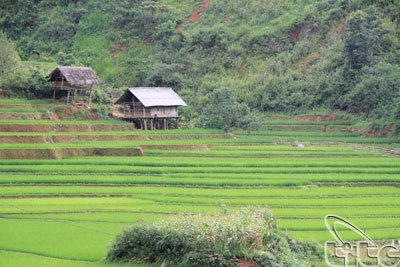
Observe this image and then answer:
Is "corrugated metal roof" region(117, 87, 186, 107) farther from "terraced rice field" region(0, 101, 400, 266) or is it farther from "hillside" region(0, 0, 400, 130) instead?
"terraced rice field" region(0, 101, 400, 266)

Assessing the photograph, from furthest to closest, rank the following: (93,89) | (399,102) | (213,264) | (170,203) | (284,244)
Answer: (93,89) < (399,102) < (170,203) < (284,244) < (213,264)

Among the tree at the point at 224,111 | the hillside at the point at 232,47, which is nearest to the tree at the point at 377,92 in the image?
the hillside at the point at 232,47

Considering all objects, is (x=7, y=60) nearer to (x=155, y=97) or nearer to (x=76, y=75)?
(x=76, y=75)

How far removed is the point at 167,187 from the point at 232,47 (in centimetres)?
2972

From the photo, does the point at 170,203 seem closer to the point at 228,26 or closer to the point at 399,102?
the point at 399,102

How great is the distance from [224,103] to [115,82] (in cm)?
1356

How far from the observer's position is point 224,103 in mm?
37906

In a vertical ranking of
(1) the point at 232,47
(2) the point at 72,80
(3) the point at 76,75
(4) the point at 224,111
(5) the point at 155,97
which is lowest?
(4) the point at 224,111

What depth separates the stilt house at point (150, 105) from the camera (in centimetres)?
3746

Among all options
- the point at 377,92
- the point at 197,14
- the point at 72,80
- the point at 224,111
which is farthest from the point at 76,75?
the point at 197,14

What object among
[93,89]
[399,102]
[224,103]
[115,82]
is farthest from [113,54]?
[399,102]

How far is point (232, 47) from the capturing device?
50125 millimetres

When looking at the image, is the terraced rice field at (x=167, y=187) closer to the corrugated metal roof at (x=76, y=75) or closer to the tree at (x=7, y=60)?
the corrugated metal roof at (x=76, y=75)

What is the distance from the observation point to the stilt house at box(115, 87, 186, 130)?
1475 inches
